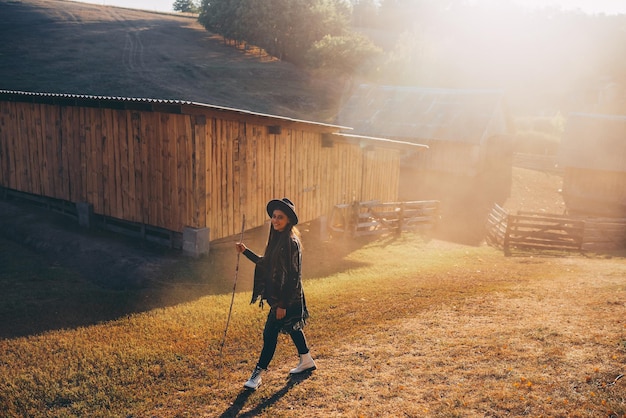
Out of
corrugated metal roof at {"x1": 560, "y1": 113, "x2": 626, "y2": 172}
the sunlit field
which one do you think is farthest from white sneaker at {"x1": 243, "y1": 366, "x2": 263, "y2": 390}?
corrugated metal roof at {"x1": 560, "y1": 113, "x2": 626, "y2": 172}

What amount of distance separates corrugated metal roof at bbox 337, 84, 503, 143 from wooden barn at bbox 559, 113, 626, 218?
189 inches

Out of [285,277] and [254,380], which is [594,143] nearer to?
[285,277]

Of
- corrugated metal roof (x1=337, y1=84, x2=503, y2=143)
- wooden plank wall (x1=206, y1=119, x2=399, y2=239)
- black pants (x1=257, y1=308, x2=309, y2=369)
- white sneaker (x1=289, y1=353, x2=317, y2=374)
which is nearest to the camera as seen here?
black pants (x1=257, y1=308, x2=309, y2=369)

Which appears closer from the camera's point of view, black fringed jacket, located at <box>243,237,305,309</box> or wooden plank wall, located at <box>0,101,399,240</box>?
black fringed jacket, located at <box>243,237,305,309</box>

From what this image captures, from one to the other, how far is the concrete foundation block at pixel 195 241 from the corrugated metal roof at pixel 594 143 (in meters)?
22.6

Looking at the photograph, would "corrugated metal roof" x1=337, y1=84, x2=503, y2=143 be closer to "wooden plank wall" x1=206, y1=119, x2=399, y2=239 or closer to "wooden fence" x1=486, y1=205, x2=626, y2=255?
"wooden fence" x1=486, y1=205, x2=626, y2=255

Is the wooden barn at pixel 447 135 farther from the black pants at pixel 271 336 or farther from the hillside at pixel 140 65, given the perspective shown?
the black pants at pixel 271 336

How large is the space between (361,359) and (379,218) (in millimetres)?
10775

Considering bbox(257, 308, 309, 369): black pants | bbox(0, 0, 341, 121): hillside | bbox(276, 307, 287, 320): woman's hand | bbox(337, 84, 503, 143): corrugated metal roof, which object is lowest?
bbox(257, 308, 309, 369): black pants

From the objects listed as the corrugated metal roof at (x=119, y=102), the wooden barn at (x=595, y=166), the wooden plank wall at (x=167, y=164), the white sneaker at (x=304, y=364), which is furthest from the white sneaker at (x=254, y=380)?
the wooden barn at (x=595, y=166)

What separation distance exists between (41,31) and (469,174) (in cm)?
5009

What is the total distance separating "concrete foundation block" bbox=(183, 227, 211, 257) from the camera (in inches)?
440

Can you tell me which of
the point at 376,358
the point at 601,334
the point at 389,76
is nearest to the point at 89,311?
the point at 376,358

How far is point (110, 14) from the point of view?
230 feet
